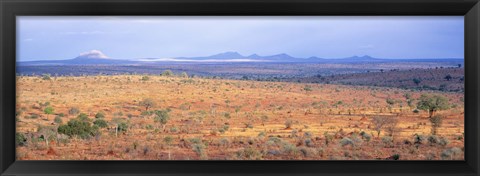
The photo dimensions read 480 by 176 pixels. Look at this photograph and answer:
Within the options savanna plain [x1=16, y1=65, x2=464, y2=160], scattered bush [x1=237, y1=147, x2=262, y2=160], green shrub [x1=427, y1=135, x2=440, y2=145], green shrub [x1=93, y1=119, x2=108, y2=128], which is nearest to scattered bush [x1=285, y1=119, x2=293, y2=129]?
savanna plain [x1=16, y1=65, x2=464, y2=160]

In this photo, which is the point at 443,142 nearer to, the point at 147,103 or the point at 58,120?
the point at 58,120

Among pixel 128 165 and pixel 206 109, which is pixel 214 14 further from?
pixel 206 109

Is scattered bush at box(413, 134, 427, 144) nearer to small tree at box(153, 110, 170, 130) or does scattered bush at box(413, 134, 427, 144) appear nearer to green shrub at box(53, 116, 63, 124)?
small tree at box(153, 110, 170, 130)

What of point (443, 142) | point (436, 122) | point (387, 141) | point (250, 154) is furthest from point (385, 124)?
point (250, 154)
